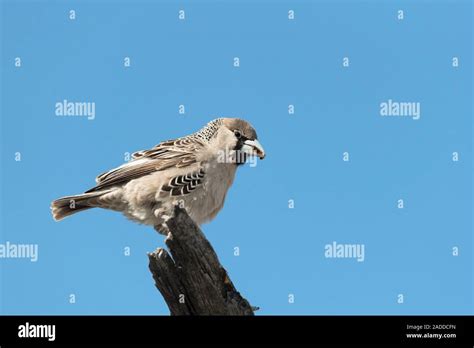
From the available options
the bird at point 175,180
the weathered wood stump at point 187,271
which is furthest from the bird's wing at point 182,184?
the weathered wood stump at point 187,271

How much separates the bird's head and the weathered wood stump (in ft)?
10.4

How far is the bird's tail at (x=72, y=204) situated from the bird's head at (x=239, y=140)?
2101 mm

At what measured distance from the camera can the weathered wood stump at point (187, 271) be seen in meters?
7.58

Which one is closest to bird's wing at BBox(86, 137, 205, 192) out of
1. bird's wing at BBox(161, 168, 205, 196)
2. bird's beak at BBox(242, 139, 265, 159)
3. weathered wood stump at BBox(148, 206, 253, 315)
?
bird's wing at BBox(161, 168, 205, 196)

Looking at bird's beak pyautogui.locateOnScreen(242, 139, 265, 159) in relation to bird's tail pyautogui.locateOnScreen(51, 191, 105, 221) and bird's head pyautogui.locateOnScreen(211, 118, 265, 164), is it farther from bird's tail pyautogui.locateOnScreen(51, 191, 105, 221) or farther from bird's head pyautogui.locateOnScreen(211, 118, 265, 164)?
bird's tail pyautogui.locateOnScreen(51, 191, 105, 221)

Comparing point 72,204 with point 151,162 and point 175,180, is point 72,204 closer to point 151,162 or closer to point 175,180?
point 151,162

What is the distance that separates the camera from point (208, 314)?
7680 mm

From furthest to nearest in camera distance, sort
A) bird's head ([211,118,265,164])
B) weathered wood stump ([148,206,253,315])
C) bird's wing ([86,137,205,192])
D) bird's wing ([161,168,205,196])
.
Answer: bird's head ([211,118,265,164]) → bird's wing ([86,137,205,192]) → bird's wing ([161,168,205,196]) → weathered wood stump ([148,206,253,315])

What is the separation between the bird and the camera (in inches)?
400

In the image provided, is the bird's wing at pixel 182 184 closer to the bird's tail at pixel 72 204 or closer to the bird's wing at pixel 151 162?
the bird's wing at pixel 151 162

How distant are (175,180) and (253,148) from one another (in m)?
1.35
